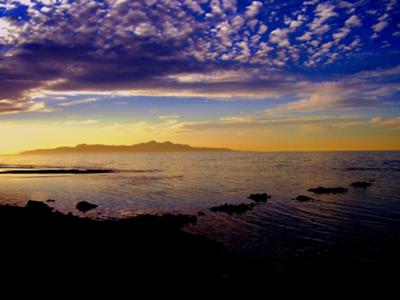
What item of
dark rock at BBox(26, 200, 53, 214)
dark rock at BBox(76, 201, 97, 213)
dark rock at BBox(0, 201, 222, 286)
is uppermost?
dark rock at BBox(26, 200, 53, 214)

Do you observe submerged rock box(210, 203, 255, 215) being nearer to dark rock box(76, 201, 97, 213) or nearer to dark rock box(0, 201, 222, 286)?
dark rock box(0, 201, 222, 286)

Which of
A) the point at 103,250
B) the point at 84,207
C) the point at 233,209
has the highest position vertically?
the point at 103,250

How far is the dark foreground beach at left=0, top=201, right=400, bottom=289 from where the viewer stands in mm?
16906

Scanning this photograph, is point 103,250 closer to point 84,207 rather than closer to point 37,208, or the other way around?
point 37,208

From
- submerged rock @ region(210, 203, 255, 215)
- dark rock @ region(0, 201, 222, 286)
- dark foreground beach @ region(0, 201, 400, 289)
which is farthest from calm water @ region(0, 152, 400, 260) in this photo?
dark rock @ region(0, 201, 222, 286)

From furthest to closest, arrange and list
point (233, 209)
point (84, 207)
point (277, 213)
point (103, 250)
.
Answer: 1. point (84, 207)
2. point (233, 209)
3. point (277, 213)
4. point (103, 250)

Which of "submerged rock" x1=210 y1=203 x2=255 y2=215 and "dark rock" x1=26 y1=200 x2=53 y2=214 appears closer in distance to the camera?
"dark rock" x1=26 y1=200 x2=53 y2=214

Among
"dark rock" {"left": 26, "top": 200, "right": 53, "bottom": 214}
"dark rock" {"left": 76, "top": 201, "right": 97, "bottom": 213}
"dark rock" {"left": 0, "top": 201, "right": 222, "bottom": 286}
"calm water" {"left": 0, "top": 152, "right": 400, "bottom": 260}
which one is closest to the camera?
"dark rock" {"left": 0, "top": 201, "right": 222, "bottom": 286}

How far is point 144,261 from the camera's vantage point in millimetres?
19594

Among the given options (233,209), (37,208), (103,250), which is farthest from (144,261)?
(233,209)

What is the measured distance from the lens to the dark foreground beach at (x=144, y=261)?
1691 cm

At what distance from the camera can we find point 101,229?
25781mm

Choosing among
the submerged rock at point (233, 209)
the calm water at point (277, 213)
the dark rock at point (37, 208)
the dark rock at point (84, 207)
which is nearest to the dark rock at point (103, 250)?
the dark rock at point (37, 208)

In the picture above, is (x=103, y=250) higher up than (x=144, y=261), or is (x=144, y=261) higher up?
(x=103, y=250)
